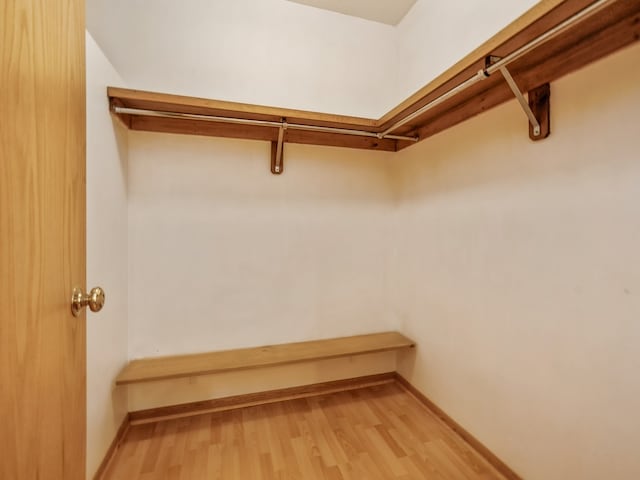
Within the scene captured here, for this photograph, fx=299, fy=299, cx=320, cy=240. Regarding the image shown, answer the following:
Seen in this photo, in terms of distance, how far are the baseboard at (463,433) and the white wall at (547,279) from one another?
33 mm

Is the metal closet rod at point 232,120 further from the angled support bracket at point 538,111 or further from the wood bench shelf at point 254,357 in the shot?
the wood bench shelf at point 254,357

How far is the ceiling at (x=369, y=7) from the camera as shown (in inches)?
80.1

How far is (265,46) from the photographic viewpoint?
196 cm

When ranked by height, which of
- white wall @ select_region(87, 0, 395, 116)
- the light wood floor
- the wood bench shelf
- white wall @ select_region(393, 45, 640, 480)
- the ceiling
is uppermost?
the ceiling

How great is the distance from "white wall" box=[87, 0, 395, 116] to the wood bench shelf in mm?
1618

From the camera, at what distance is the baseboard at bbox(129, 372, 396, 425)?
5.95 ft

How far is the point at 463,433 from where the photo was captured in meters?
1.64

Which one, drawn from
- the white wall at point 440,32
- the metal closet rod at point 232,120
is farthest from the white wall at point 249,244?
the white wall at point 440,32

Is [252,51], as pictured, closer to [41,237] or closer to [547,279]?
[41,237]

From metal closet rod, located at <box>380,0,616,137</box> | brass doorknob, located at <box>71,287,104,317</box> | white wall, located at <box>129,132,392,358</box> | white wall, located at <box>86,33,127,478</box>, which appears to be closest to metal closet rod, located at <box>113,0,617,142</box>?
metal closet rod, located at <box>380,0,616,137</box>

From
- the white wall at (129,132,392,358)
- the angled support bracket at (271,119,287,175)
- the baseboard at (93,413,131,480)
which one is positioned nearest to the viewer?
the baseboard at (93,413,131,480)

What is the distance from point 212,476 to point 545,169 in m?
2.01

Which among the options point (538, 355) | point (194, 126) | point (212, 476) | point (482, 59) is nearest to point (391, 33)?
point (482, 59)

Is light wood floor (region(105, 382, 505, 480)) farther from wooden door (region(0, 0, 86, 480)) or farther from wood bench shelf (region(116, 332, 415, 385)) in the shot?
wooden door (region(0, 0, 86, 480))
